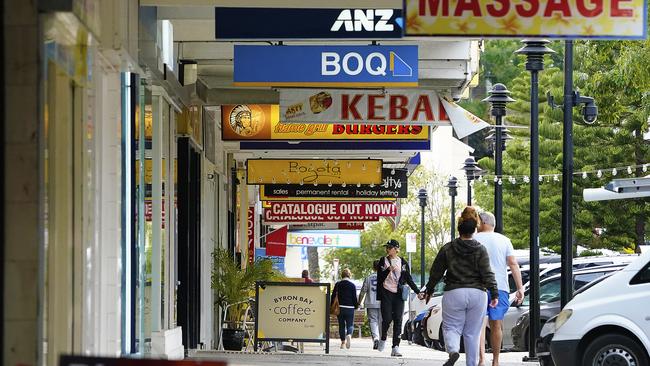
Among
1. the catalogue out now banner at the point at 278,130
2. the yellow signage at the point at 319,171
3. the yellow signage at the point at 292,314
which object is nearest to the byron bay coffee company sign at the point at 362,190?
the yellow signage at the point at 319,171

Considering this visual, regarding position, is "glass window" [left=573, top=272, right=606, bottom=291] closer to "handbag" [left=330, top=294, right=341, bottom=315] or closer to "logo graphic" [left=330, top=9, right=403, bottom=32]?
"handbag" [left=330, top=294, right=341, bottom=315]

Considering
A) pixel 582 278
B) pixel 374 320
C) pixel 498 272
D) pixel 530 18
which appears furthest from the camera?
pixel 374 320

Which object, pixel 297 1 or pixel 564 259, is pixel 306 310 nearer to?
pixel 564 259

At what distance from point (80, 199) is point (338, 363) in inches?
307

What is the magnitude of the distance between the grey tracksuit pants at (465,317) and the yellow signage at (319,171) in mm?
15775

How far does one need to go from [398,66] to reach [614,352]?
4.22 metres

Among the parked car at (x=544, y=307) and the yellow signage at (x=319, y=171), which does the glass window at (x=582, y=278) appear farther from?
the yellow signage at (x=319, y=171)

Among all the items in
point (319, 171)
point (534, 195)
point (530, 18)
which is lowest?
point (534, 195)

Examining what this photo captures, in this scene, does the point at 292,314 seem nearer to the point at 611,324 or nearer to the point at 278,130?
the point at 278,130

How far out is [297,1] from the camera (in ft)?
38.2

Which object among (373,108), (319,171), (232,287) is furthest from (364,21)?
(319,171)

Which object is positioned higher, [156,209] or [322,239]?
[156,209]

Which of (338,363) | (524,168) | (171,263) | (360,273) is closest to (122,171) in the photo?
(171,263)

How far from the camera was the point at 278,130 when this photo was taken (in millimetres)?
22062
